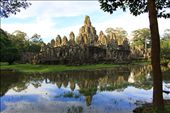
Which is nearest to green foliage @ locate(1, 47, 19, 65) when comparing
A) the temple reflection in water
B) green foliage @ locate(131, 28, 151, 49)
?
the temple reflection in water

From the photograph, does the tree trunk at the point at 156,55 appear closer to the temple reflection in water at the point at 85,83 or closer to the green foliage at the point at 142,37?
the temple reflection in water at the point at 85,83

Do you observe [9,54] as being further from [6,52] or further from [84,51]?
[84,51]

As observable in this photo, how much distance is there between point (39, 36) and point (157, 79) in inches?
5291

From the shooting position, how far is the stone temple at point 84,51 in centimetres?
8028

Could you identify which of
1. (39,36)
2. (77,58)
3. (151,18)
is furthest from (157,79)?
(39,36)

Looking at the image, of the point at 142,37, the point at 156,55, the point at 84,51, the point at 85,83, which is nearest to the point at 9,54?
the point at 84,51

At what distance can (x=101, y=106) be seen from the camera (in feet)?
77.6

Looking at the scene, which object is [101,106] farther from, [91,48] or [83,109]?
[91,48]

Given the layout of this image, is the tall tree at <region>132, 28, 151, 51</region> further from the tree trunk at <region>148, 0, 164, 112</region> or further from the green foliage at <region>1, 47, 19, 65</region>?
the tree trunk at <region>148, 0, 164, 112</region>

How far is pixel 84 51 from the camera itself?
83.7 m

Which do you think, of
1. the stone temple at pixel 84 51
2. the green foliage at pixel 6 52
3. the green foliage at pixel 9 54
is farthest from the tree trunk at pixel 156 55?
the green foliage at pixel 9 54

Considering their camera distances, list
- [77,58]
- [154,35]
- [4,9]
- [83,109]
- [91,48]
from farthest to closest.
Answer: [91,48] < [77,58] < [83,109] < [4,9] < [154,35]

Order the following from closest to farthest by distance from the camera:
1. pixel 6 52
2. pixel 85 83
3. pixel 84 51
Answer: pixel 85 83 < pixel 84 51 < pixel 6 52

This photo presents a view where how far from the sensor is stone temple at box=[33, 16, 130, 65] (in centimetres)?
8028
